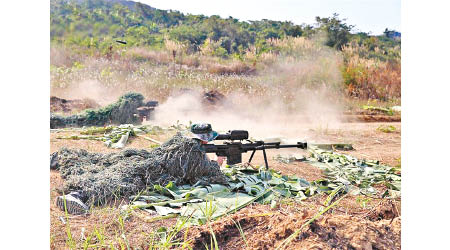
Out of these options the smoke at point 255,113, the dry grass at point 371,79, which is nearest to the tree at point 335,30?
the dry grass at point 371,79

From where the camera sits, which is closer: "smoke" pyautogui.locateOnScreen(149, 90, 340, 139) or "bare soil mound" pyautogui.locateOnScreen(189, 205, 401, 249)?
"bare soil mound" pyautogui.locateOnScreen(189, 205, 401, 249)

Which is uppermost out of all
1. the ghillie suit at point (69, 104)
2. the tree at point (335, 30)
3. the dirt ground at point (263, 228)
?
the tree at point (335, 30)

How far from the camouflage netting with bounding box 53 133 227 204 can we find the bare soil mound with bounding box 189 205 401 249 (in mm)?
1125

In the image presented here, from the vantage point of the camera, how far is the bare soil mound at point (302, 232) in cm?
193

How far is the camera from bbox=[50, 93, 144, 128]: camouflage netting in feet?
26.7

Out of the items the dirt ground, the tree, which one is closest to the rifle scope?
the dirt ground

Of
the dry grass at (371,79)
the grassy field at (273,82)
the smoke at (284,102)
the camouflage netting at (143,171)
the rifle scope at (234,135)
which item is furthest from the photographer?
the dry grass at (371,79)

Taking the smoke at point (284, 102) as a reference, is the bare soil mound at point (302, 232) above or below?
below

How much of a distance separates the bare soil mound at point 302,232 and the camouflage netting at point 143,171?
3.69 ft

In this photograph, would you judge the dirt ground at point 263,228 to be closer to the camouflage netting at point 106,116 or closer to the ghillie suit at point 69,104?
the camouflage netting at point 106,116

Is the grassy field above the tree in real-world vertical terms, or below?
below

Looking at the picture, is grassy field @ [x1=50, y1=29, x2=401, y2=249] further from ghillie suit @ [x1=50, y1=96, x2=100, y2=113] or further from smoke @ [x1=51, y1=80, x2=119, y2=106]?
ghillie suit @ [x1=50, y1=96, x2=100, y2=113]
